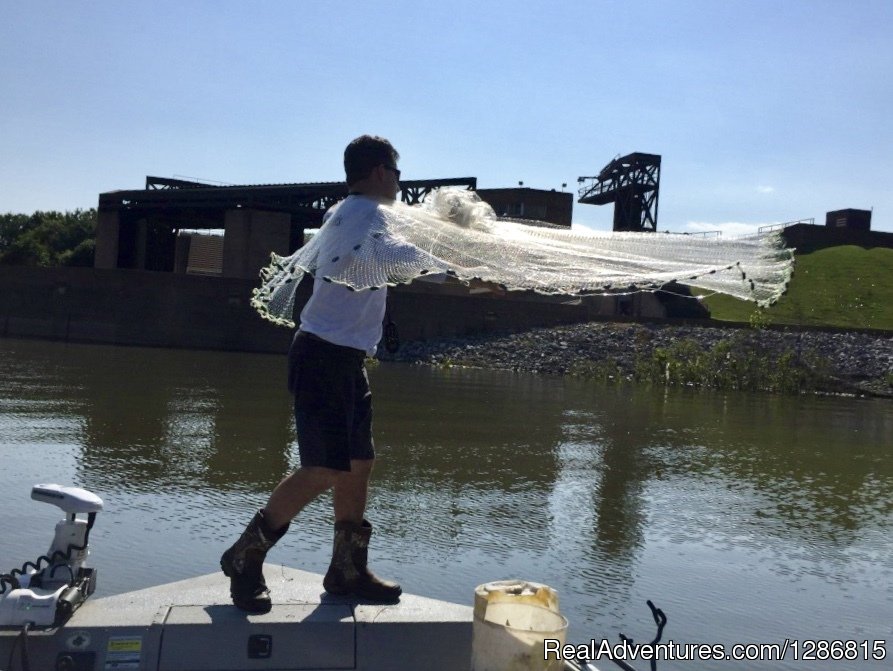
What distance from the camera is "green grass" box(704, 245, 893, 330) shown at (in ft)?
152

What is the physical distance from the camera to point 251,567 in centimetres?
420

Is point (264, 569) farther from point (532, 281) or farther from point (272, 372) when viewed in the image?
point (272, 372)

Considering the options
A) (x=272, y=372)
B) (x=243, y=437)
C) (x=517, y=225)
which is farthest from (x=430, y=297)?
(x=517, y=225)

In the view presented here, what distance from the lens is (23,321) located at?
3806 cm

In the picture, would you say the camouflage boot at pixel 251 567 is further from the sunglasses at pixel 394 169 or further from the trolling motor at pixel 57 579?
the sunglasses at pixel 394 169

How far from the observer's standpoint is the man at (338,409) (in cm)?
424

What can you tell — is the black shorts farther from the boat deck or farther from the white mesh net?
the boat deck

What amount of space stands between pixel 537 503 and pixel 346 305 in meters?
4.83

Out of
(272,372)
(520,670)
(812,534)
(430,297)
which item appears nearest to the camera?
(520,670)

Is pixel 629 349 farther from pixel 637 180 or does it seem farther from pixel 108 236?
pixel 108 236

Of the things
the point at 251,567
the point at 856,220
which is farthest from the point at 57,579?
the point at 856,220

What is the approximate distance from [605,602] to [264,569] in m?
2.12

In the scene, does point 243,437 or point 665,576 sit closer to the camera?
point 665,576

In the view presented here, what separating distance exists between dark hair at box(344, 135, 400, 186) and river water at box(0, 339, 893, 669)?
2.55 m
